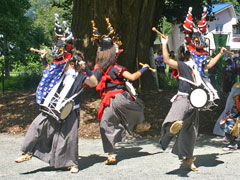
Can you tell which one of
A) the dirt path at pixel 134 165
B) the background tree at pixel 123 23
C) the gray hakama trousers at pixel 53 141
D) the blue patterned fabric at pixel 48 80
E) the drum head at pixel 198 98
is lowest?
the dirt path at pixel 134 165

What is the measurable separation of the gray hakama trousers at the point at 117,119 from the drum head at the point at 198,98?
1.17m

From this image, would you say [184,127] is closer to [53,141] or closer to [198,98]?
[198,98]

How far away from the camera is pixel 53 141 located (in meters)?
5.60

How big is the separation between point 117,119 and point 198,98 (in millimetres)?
1450

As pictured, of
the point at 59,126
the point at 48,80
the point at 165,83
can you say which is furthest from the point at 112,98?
the point at 165,83

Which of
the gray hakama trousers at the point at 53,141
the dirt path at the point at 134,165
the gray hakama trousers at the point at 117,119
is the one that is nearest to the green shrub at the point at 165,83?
the dirt path at the point at 134,165

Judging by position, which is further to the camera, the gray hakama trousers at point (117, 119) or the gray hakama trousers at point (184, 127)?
the gray hakama trousers at point (117, 119)

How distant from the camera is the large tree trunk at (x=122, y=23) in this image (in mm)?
9445

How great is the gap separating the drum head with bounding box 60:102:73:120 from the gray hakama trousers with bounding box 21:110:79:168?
102 millimetres

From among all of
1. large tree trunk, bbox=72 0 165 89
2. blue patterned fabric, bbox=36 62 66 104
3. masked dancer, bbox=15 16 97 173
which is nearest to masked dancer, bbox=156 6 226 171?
masked dancer, bbox=15 16 97 173

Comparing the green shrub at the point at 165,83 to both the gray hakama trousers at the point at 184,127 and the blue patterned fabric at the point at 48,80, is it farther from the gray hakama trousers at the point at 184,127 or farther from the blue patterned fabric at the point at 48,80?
the blue patterned fabric at the point at 48,80

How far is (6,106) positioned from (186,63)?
20.5ft

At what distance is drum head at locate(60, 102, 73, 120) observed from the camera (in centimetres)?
549

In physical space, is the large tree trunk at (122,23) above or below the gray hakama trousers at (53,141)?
above
